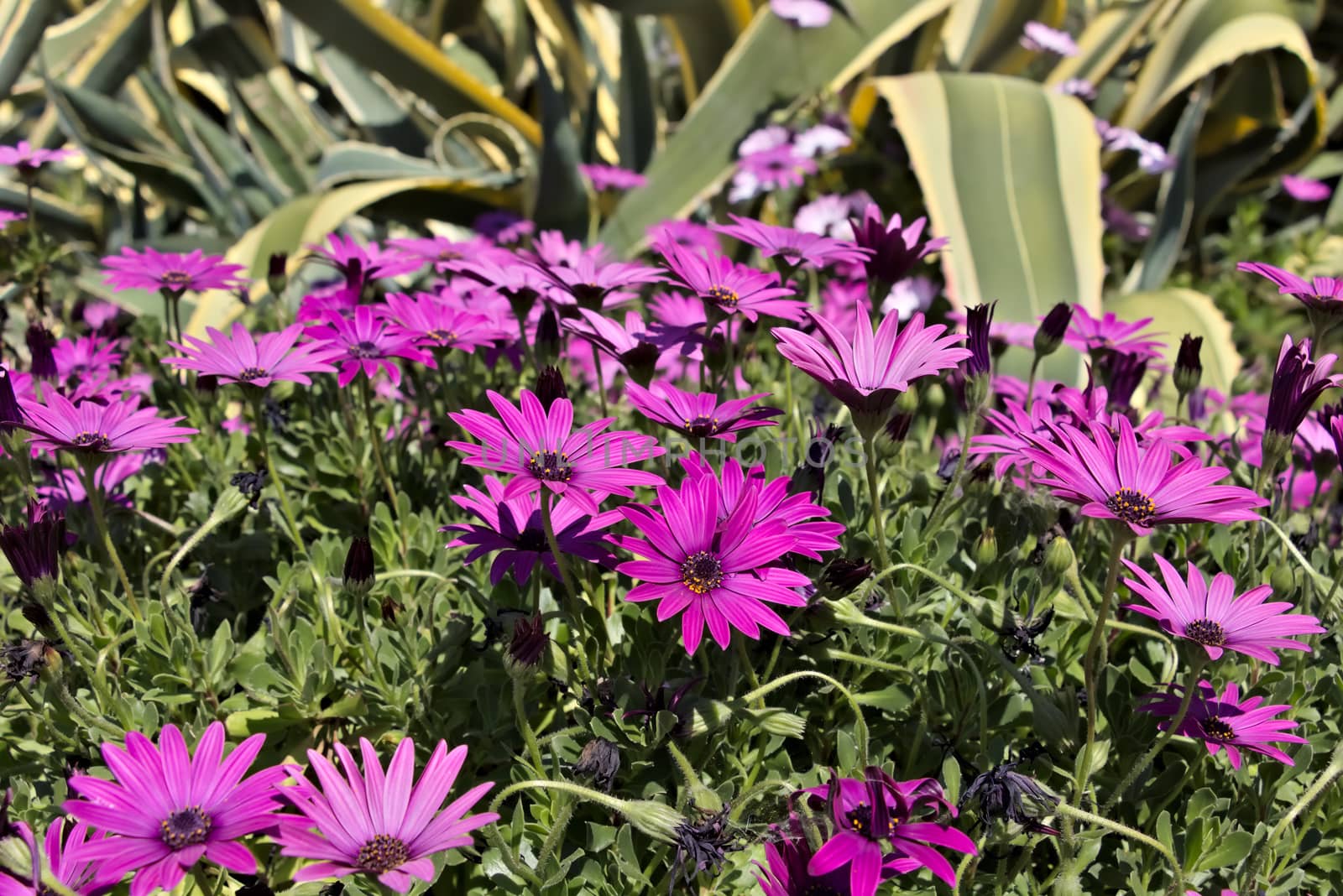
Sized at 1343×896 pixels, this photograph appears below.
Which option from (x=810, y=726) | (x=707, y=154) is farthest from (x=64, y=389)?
(x=707, y=154)

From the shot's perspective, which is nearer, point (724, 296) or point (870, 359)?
point (870, 359)

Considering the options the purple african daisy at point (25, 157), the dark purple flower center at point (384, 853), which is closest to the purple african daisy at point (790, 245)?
the dark purple flower center at point (384, 853)

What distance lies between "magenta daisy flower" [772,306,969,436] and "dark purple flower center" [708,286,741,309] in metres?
0.20

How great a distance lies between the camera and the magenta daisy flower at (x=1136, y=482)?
87 cm

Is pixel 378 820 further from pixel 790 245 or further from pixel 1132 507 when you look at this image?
pixel 790 245

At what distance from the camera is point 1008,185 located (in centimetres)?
259

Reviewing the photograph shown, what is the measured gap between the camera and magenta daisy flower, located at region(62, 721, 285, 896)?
73 centimetres

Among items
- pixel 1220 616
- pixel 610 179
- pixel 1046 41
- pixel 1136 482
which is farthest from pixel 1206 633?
pixel 1046 41

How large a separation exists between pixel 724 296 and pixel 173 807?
0.79m

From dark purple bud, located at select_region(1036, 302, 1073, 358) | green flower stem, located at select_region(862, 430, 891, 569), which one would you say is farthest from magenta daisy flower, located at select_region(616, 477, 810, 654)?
dark purple bud, located at select_region(1036, 302, 1073, 358)

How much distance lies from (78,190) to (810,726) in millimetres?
4305

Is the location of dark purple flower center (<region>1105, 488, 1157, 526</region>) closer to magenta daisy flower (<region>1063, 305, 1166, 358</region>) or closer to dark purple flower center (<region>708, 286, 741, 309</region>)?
dark purple flower center (<region>708, 286, 741, 309</region>)

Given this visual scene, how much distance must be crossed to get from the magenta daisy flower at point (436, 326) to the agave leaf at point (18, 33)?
239 cm

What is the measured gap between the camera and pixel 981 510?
140 cm
